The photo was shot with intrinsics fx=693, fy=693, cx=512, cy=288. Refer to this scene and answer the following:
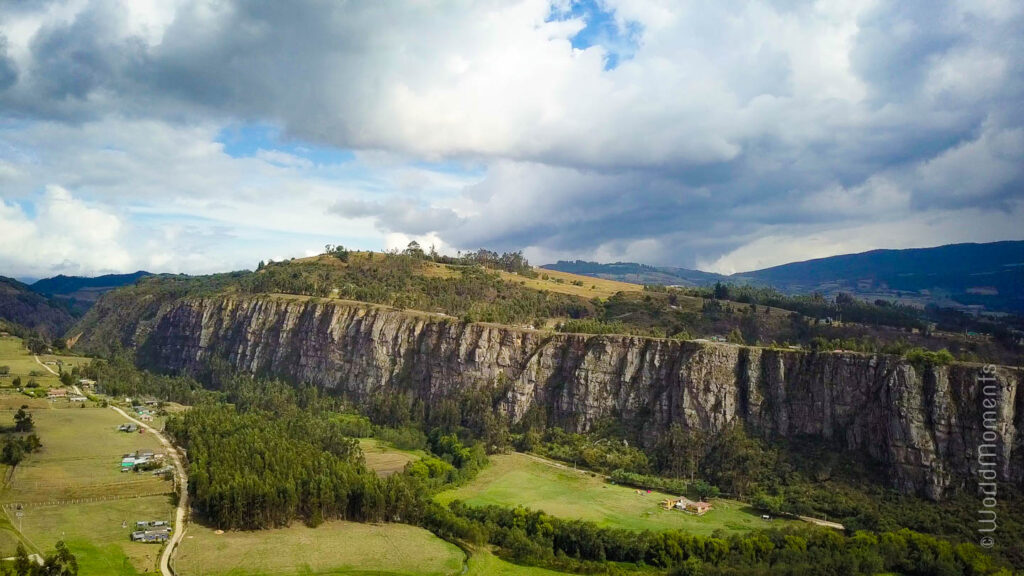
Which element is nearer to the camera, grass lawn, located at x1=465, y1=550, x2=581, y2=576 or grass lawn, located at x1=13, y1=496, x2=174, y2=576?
grass lawn, located at x1=13, y1=496, x2=174, y2=576

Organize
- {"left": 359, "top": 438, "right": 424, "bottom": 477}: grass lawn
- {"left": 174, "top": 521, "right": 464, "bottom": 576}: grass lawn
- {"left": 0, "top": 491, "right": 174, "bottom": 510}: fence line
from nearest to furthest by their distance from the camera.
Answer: {"left": 174, "top": 521, "right": 464, "bottom": 576}: grass lawn, {"left": 0, "top": 491, "right": 174, "bottom": 510}: fence line, {"left": 359, "top": 438, "right": 424, "bottom": 477}: grass lawn

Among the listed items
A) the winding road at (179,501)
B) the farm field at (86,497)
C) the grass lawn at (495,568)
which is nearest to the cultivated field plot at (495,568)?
the grass lawn at (495,568)

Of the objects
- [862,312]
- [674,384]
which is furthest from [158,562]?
[862,312]

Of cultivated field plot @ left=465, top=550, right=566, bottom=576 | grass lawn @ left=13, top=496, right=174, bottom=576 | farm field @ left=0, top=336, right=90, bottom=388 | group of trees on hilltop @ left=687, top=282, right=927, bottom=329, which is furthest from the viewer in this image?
farm field @ left=0, top=336, right=90, bottom=388

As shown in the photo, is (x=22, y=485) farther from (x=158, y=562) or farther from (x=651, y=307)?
(x=651, y=307)

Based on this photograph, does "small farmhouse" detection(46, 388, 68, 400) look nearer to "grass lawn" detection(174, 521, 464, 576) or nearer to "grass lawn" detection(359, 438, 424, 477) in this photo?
"grass lawn" detection(359, 438, 424, 477)

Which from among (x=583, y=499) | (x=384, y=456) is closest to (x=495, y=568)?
(x=583, y=499)

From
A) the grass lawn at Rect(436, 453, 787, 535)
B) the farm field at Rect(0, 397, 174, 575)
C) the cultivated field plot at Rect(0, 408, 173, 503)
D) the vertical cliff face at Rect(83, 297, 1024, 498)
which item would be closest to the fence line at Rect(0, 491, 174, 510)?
the farm field at Rect(0, 397, 174, 575)

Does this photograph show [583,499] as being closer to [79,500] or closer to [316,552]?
[316,552]
